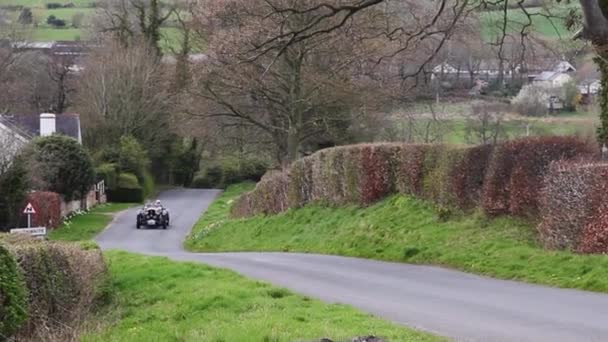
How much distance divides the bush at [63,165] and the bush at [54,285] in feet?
135

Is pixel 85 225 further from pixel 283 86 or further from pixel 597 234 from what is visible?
pixel 597 234

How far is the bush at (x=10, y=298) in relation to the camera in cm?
1363

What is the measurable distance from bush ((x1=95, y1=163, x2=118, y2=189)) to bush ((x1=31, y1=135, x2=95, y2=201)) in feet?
32.3

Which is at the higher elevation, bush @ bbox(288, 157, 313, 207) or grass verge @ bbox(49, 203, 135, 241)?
bush @ bbox(288, 157, 313, 207)

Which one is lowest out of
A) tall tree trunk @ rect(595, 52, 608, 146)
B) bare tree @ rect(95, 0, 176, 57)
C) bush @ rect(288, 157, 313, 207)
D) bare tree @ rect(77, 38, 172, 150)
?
bush @ rect(288, 157, 313, 207)

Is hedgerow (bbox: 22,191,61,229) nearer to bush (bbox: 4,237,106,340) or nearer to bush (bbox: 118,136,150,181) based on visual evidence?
bush (bbox: 118,136,150,181)

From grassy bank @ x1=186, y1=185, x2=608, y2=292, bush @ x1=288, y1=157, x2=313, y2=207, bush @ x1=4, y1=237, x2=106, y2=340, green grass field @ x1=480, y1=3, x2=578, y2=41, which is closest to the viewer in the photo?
bush @ x1=4, y1=237, x2=106, y2=340

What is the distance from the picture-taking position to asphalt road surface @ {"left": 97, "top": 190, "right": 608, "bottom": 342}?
12945 mm

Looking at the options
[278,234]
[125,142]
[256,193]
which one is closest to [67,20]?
[125,142]

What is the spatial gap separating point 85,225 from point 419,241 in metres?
32.4

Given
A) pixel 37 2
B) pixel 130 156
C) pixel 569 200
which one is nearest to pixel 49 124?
pixel 130 156

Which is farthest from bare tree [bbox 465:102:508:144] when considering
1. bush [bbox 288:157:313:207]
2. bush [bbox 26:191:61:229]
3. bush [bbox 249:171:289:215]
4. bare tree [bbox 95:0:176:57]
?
bare tree [bbox 95:0:176:57]

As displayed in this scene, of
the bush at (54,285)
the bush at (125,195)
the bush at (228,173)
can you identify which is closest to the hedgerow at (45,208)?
the bush at (125,195)

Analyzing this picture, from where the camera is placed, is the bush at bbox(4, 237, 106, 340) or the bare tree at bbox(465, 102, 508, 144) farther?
the bare tree at bbox(465, 102, 508, 144)
